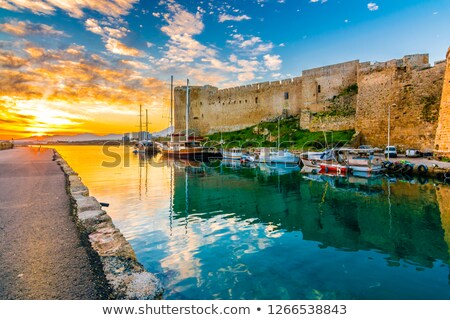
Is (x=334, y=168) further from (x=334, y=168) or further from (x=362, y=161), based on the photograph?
(x=362, y=161)

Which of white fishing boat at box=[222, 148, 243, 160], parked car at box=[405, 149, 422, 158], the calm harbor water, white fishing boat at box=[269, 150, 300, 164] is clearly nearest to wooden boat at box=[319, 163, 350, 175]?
white fishing boat at box=[269, 150, 300, 164]

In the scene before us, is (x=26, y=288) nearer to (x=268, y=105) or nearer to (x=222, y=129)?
(x=268, y=105)

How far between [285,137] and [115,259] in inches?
1155

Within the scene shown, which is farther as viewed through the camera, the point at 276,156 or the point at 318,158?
the point at 276,156

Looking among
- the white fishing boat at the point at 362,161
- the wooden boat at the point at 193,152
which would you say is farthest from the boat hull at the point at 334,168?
the wooden boat at the point at 193,152

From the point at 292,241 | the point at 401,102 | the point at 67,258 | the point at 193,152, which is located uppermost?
the point at 401,102

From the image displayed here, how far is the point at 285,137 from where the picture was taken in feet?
103

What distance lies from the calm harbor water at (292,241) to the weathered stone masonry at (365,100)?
11717 mm

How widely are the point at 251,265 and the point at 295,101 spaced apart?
33.7 meters

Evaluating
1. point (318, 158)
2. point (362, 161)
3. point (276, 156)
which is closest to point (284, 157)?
point (276, 156)

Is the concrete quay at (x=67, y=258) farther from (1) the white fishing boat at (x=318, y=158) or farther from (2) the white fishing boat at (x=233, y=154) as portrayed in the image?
(2) the white fishing boat at (x=233, y=154)

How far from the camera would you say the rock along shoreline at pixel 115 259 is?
2.92 meters

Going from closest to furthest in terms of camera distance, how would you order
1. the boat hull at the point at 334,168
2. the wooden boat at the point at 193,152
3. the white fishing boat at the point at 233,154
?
1. the boat hull at the point at 334,168
2. the white fishing boat at the point at 233,154
3. the wooden boat at the point at 193,152

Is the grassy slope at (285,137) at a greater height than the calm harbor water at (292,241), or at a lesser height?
greater
